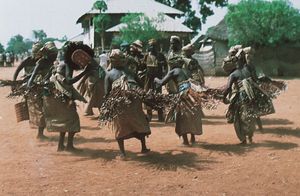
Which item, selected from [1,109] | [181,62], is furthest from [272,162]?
[1,109]

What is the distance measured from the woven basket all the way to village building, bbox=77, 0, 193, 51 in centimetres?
2710

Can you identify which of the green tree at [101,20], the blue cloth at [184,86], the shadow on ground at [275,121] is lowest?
the shadow on ground at [275,121]

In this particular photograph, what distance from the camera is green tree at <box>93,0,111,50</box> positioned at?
40.5 m

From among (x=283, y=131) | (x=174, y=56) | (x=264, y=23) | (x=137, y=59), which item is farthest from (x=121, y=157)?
(x=264, y=23)

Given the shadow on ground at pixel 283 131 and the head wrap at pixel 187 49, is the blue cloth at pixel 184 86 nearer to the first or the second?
the head wrap at pixel 187 49

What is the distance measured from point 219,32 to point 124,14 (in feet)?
64.7

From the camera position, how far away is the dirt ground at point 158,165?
5562 millimetres

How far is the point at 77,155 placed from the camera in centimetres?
731

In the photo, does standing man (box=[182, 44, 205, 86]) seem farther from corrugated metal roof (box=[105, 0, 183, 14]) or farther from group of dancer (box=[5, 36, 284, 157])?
corrugated metal roof (box=[105, 0, 183, 14])

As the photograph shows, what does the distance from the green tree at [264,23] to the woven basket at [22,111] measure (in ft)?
51.8

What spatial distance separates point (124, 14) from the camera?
143 ft

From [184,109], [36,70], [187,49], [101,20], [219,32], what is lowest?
[184,109]

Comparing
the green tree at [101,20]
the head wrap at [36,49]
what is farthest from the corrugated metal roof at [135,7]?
the head wrap at [36,49]

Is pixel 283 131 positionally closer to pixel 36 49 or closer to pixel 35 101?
pixel 35 101
